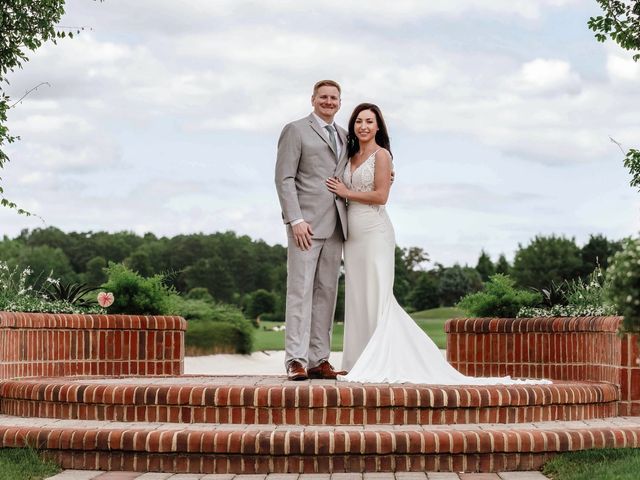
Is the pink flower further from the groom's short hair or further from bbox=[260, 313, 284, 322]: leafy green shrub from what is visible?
bbox=[260, 313, 284, 322]: leafy green shrub

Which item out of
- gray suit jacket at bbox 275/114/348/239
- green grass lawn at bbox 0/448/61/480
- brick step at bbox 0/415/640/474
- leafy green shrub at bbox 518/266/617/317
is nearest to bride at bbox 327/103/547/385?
gray suit jacket at bbox 275/114/348/239

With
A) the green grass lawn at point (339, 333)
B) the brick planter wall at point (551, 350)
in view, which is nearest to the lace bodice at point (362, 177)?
the brick planter wall at point (551, 350)

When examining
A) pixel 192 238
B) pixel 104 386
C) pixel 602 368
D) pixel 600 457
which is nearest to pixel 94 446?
pixel 104 386

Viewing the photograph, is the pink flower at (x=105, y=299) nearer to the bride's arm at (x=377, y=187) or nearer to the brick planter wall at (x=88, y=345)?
the brick planter wall at (x=88, y=345)

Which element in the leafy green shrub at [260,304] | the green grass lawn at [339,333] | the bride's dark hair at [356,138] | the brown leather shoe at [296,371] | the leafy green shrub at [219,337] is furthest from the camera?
the leafy green shrub at [260,304]

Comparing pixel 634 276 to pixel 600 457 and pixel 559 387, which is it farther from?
pixel 559 387

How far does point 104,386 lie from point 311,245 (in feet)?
6.51

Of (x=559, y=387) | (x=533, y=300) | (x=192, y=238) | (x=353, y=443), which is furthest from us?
(x=192, y=238)

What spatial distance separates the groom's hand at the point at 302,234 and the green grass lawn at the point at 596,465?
2599 millimetres

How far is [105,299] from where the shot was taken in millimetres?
10867

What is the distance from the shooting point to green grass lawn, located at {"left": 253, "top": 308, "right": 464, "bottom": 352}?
25.5 m

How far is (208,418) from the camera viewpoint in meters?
6.92

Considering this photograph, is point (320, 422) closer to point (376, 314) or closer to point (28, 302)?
point (376, 314)

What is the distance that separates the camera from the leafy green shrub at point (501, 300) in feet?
35.8
